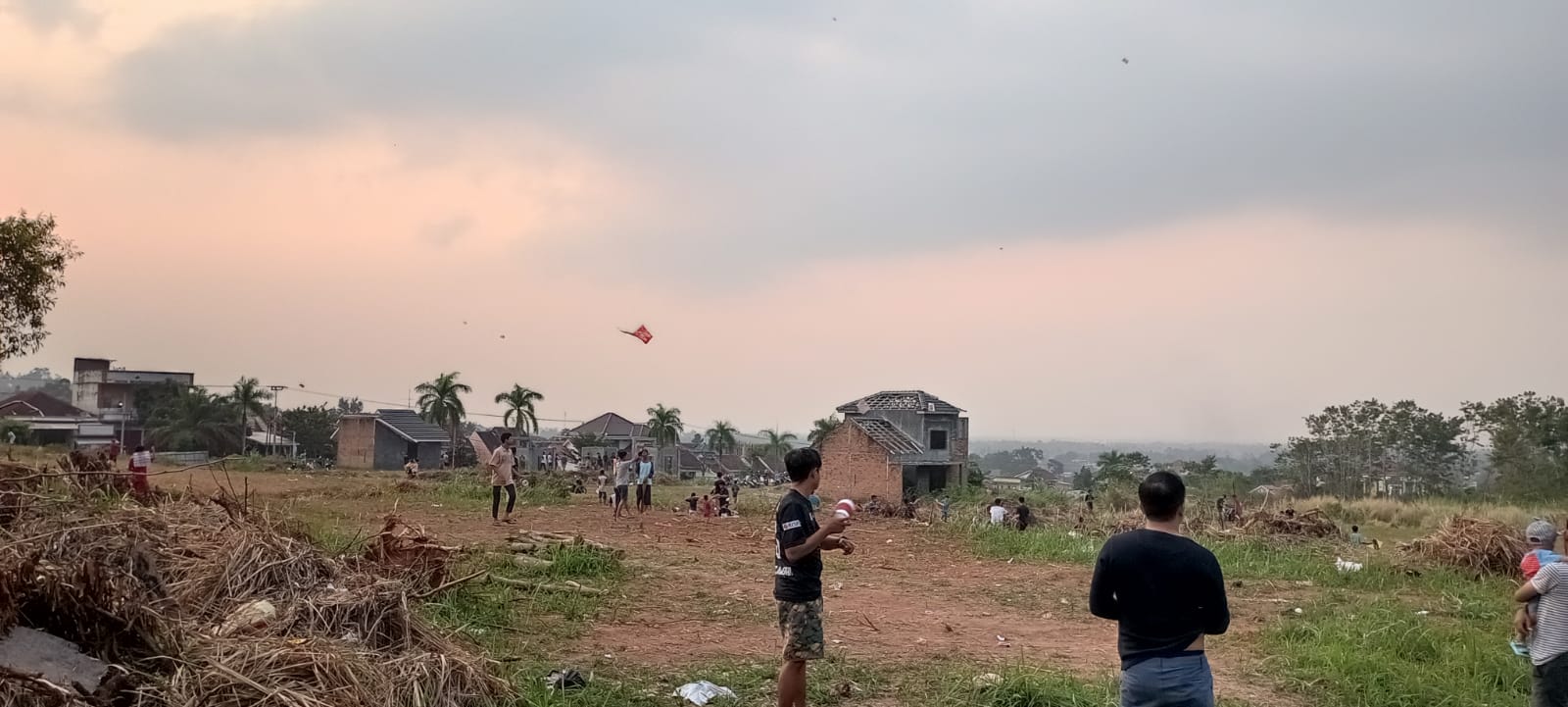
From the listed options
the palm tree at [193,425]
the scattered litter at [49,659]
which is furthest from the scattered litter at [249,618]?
the palm tree at [193,425]

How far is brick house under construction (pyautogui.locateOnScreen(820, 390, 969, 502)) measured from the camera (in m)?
29.7

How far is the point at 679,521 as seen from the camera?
18.2m

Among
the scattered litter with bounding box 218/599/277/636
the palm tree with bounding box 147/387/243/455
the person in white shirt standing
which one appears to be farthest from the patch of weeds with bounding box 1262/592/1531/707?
the palm tree with bounding box 147/387/243/455

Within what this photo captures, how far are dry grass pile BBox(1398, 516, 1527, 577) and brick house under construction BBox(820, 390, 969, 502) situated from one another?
16137mm

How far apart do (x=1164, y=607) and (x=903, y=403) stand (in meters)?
31.2

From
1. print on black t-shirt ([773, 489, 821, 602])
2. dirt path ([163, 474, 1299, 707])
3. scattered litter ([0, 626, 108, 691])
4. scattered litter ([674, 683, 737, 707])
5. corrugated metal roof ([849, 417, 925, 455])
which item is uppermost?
corrugated metal roof ([849, 417, 925, 455])

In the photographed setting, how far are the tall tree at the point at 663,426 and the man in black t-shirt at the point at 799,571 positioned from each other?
58101 millimetres

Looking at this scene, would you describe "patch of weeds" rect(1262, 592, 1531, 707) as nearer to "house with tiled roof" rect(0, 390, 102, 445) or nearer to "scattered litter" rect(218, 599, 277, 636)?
"scattered litter" rect(218, 599, 277, 636)

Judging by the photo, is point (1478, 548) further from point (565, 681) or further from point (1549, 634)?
point (565, 681)

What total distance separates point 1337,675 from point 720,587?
19.9ft

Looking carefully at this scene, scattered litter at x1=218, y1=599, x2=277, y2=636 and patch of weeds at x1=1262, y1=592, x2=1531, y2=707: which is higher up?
scattered litter at x1=218, y1=599, x2=277, y2=636

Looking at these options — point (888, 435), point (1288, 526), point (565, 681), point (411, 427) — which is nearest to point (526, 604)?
point (565, 681)

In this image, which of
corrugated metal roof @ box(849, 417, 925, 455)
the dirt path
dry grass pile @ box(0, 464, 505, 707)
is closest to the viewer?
dry grass pile @ box(0, 464, 505, 707)

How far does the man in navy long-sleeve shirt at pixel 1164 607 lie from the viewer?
137 inches
